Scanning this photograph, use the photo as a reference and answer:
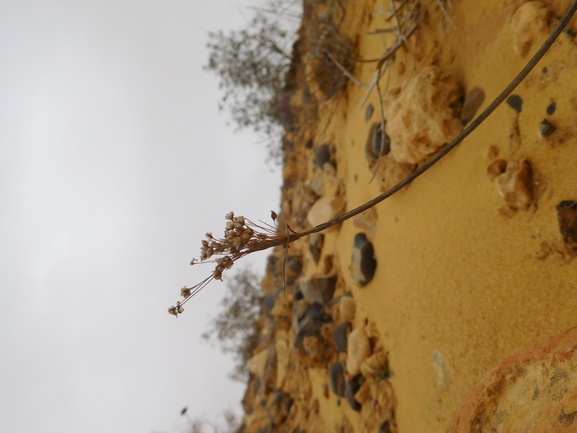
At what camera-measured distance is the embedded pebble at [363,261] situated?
1.80 m

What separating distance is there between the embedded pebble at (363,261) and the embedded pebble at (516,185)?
0.82 meters

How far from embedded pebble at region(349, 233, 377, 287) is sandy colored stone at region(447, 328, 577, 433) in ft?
2.81

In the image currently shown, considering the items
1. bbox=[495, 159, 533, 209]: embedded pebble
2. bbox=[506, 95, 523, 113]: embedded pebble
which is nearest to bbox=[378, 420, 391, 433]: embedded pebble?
bbox=[495, 159, 533, 209]: embedded pebble

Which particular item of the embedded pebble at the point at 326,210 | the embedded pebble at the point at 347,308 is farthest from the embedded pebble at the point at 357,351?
the embedded pebble at the point at 326,210

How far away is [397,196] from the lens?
1633 mm

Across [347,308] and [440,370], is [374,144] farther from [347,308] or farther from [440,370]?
[440,370]

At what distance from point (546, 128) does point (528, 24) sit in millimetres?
332

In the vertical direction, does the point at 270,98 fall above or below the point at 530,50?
above

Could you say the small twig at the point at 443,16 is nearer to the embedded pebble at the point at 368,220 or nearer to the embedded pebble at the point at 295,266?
the embedded pebble at the point at 368,220

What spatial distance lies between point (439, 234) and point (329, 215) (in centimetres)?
102

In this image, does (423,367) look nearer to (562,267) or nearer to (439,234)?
(439,234)

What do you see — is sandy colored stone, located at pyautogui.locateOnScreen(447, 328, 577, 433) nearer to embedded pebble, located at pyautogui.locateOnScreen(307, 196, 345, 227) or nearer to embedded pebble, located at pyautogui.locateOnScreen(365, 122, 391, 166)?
embedded pebble, located at pyautogui.locateOnScreen(365, 122, 391, 166)

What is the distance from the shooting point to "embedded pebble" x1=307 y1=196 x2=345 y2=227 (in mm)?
2307

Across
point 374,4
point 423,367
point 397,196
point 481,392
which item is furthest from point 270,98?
point 481,392
